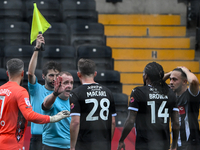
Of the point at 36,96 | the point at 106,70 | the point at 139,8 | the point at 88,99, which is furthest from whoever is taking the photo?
the point at 139,8

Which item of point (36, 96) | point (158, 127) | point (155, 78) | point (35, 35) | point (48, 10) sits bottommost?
point (158, 127)

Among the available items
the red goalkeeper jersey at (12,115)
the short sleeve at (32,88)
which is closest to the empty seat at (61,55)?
the short sleeve at (32,88)

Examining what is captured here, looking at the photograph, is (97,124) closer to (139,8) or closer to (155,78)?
(155,78)

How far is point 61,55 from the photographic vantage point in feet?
12.9

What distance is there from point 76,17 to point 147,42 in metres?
1.28

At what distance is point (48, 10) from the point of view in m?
4.55

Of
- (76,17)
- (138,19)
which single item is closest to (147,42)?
(138,19)

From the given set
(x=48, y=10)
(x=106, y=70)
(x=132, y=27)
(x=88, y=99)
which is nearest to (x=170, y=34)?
(x=132, y=27)

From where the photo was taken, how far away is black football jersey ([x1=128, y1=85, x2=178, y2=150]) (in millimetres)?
1774

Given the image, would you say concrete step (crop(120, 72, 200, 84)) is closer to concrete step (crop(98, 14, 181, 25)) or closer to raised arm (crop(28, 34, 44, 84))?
concrete step (crop(98, 14, 181, 25))

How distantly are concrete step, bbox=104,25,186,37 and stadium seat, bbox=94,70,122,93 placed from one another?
4.31ft

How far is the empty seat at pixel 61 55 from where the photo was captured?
12.8 ft

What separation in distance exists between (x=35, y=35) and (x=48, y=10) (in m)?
2.41

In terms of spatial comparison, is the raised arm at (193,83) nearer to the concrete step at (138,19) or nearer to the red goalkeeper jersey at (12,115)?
the red goalkeeper jersey at (12,115)
